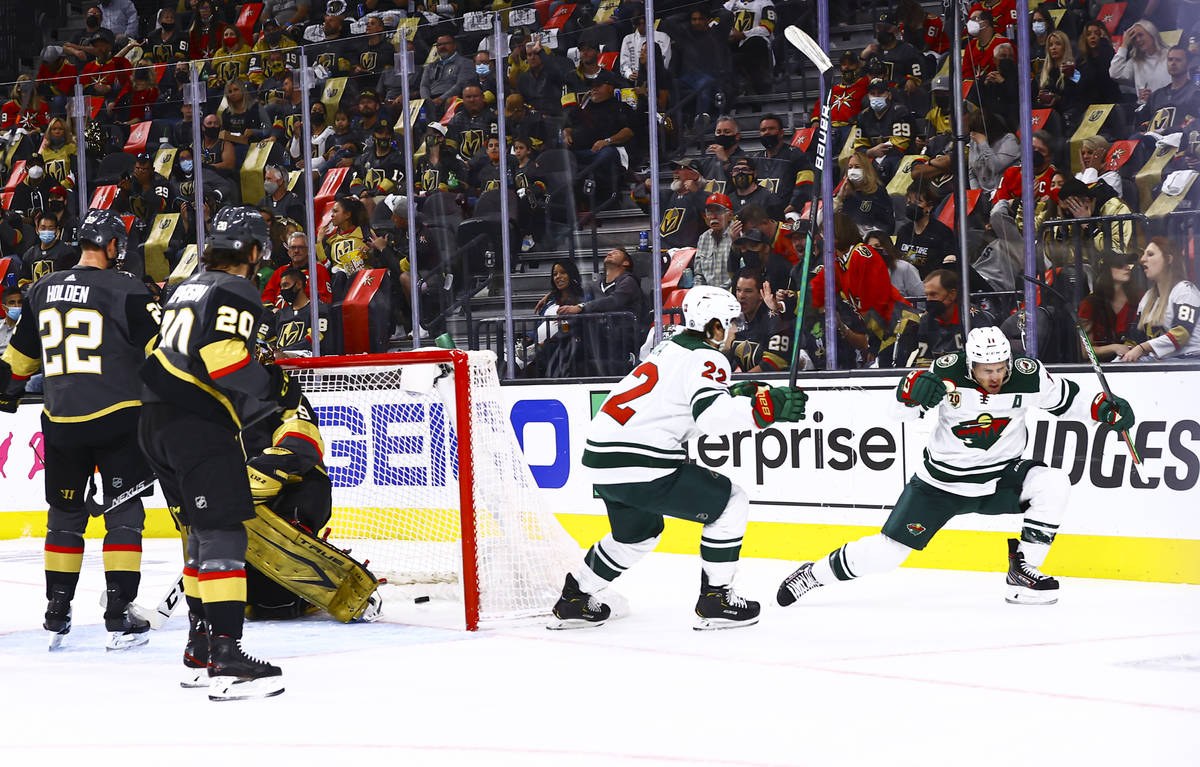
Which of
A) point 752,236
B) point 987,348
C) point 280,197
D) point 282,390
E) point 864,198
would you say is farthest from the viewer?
point 280,197

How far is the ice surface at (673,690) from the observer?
313cm

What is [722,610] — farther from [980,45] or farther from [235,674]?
[980,45]

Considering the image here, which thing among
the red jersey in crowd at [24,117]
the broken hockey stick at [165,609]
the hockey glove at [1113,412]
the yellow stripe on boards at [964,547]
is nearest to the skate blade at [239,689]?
the broken hockey stick at [165,609]

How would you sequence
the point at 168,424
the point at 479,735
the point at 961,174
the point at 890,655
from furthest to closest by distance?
the point at 961,174, the point at 890,655, the point at 168,424, the point at 479,735

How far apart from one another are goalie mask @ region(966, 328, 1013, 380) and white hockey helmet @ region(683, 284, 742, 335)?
3.25 feet

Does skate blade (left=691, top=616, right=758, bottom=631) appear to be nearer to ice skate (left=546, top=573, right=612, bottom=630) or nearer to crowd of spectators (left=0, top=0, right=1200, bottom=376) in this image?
ice skate (left=546, top=573, right=612, bottom=630)

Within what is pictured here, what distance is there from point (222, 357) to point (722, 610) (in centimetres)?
203

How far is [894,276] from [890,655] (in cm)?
276

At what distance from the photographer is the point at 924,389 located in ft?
17.1

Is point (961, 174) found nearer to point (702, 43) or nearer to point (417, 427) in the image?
point (702, 43)

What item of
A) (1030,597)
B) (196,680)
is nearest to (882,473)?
(1030,597)

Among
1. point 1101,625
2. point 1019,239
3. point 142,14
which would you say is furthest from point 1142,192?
point 142,14

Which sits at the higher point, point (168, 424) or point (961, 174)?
point (961, 174)

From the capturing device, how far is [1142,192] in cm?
590
